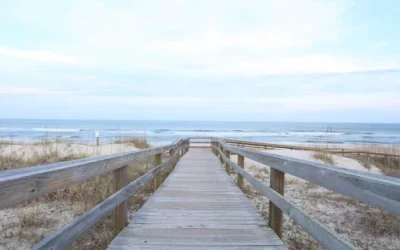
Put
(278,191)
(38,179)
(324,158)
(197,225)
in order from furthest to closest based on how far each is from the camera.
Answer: (324,158)
(197,225)
(278,191)
(38,179)

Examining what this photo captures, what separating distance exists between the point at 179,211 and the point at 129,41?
1696 centimetres

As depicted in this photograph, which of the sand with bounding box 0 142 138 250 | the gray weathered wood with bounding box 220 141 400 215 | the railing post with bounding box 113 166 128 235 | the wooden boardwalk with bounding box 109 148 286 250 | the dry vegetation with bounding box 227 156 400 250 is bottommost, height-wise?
the dry vegetation with bounding box 227 156 400 250

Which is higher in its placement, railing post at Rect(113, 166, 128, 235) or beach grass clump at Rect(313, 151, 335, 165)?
railing post at Rect(113, 166, 128, 235)

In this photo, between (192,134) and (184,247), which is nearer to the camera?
(184,247)

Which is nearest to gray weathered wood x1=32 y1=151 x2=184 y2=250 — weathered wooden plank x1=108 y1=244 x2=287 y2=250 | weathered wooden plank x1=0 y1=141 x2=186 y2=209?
weathered wooden plank x1=0 y1=141 x2=186 y2=209

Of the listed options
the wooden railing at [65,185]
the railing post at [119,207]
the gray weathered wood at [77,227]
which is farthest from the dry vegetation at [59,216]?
the gray weathered wood at [77,227]

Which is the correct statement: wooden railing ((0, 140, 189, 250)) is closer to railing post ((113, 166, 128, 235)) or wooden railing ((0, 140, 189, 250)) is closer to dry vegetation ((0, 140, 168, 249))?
railing post ((113, 166, 128, 235))

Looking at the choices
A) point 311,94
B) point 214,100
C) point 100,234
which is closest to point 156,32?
point 100,234

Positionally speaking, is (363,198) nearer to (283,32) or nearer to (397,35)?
(283,32)

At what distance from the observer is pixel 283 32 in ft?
51.1

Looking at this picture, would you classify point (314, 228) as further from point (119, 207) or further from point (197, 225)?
point (119, 207)

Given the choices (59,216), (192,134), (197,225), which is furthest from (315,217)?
(192,134)

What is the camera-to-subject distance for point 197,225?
3.28m

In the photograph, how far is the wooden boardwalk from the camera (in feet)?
8.87
